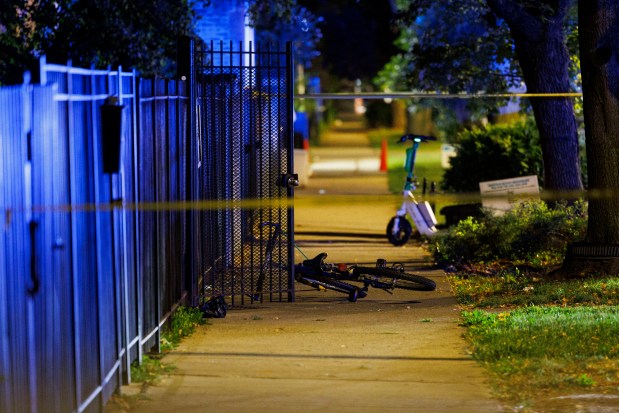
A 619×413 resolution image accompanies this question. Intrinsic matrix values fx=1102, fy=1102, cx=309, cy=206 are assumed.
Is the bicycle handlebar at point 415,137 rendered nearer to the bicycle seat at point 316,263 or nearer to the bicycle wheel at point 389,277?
the bicycle wheel at point 389,277

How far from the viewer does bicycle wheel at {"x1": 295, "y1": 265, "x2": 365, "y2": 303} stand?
1078 cm

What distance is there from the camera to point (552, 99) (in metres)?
Result: 15.1

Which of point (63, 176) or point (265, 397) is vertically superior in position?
point (63, 176)

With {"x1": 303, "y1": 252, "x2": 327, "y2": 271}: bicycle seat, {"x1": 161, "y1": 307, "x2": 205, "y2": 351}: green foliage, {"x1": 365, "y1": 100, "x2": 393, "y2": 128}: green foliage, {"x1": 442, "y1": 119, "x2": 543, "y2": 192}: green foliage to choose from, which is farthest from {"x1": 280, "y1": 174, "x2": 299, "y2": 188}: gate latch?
{"x1": 365, "y1": 100, "x2": 393, "y2": 128}: green foliage

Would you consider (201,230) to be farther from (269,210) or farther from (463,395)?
(463,395)

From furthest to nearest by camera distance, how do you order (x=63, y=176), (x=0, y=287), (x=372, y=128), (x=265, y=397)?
(x=372, y=128) < (x=265, y=397) < (x=63, y=176) < (x=0, y=287)

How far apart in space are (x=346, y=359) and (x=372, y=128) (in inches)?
3119

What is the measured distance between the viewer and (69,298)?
605cm

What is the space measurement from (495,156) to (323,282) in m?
8.52

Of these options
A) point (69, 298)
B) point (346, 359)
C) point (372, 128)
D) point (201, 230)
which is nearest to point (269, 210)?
point (201, 230)

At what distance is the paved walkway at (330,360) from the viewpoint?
6.93 metres

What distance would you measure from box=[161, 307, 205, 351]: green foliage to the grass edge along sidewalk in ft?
7.64

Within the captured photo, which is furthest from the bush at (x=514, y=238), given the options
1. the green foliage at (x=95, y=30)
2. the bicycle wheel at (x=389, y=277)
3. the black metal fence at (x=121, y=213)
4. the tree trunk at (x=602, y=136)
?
the green foliage at (x=95, y=30)

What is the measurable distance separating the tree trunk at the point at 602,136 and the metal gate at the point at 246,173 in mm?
3319
